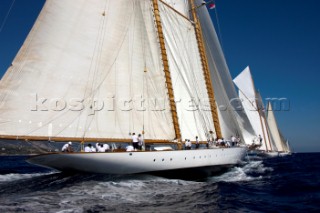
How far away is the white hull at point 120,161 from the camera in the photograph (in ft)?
61.6

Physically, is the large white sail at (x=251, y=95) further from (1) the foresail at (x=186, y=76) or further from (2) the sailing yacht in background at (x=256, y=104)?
(1) the foresail at (x=186, y=76)

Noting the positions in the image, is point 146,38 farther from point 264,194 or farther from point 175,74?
point 264,194

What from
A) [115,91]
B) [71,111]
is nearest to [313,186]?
[115,91]

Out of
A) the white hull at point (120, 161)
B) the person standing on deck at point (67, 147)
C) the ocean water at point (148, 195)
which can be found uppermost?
the person standing on deck at point (67, 147)

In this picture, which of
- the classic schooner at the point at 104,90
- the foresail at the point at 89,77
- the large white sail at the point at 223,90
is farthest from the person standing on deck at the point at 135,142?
the large white sail at the point at 223,90

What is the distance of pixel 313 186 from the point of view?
67.3ft

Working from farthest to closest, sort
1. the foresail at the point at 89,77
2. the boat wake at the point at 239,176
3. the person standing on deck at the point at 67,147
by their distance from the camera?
the boat wake at the point at 239,176, the person standing on deck at the point at 67,147, the foresail at the point at 89,77

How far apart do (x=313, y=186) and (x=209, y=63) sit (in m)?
18.8

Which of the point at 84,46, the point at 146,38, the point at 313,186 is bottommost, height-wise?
the point at 313,186

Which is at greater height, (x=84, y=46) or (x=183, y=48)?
(x=183, y=48)

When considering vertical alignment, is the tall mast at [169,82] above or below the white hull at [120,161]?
above

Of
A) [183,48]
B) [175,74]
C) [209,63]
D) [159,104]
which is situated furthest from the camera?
[209,63]

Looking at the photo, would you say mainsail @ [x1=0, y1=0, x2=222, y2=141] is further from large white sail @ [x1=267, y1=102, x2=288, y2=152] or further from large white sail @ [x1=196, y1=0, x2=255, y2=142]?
large white sail @ [x1=267, y1=102, x2=288, y2=152]

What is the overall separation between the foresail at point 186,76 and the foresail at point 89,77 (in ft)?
14.3
